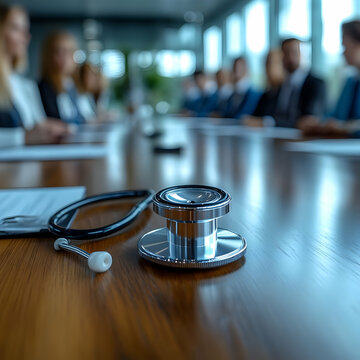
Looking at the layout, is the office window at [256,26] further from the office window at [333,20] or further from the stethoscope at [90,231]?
the stethoscope at [90,231]

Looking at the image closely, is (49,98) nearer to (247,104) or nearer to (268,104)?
(268,104)

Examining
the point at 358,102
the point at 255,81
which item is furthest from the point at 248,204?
the point at 255,81

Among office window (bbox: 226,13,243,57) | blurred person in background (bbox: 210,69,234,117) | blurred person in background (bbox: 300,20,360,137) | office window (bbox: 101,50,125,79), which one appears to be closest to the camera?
blurred person in background (bbox: 300,20,360,137)

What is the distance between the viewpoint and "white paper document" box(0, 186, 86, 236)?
1.08 feet

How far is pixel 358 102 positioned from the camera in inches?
90.4

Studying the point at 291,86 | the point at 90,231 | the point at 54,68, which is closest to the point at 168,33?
the point at 291,86

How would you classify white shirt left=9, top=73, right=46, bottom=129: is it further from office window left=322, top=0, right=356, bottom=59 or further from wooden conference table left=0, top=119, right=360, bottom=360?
office window left=322, top=0, right=356, bottom=59

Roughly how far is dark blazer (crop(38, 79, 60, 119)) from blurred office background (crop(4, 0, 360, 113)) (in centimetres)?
173

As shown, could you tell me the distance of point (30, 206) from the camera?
397mm

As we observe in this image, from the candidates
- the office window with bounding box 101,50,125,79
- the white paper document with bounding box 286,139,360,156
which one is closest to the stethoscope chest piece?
the white paper document with bounding box 286,139,360,156

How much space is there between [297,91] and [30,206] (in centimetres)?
281

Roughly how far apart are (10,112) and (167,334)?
1535 millimetres

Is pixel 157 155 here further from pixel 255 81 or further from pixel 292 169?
pixel 255 81

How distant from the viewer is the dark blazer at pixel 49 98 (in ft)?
7.97
